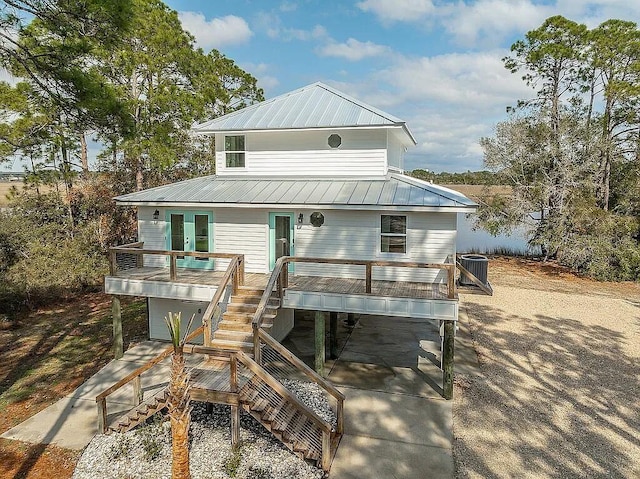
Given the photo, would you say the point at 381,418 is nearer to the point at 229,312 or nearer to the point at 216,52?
the point at 229,312

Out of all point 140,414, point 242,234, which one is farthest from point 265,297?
point 242,234

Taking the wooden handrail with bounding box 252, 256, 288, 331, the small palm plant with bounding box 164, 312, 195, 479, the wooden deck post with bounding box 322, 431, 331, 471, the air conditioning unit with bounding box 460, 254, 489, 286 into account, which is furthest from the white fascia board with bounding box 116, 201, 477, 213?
the small palm plant with bounding box 164, 312, 195, 479

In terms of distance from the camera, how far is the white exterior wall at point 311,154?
12.7 m

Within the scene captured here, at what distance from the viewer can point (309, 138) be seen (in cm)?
1308

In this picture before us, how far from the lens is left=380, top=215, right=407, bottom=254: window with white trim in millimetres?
11125

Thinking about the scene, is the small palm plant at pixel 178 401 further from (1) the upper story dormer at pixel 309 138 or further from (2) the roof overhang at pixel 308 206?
(1) the upper story dormer at pixel 309 138

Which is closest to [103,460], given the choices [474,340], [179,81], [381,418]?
[381,418]

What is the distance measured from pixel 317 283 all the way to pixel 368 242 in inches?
69.5

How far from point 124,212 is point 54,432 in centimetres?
1735

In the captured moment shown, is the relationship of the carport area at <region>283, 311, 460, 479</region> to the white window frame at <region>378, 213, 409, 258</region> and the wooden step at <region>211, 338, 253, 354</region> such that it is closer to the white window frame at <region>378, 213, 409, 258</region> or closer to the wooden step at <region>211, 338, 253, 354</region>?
the wooden step at <region>211, 338, 253, 354</region>

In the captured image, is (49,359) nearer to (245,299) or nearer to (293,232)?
(245,299)

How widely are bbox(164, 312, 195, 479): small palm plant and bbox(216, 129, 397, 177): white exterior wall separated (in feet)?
28.7

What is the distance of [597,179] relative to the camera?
83.1 ft

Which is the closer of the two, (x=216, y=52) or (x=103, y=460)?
(x=103, y=460)
